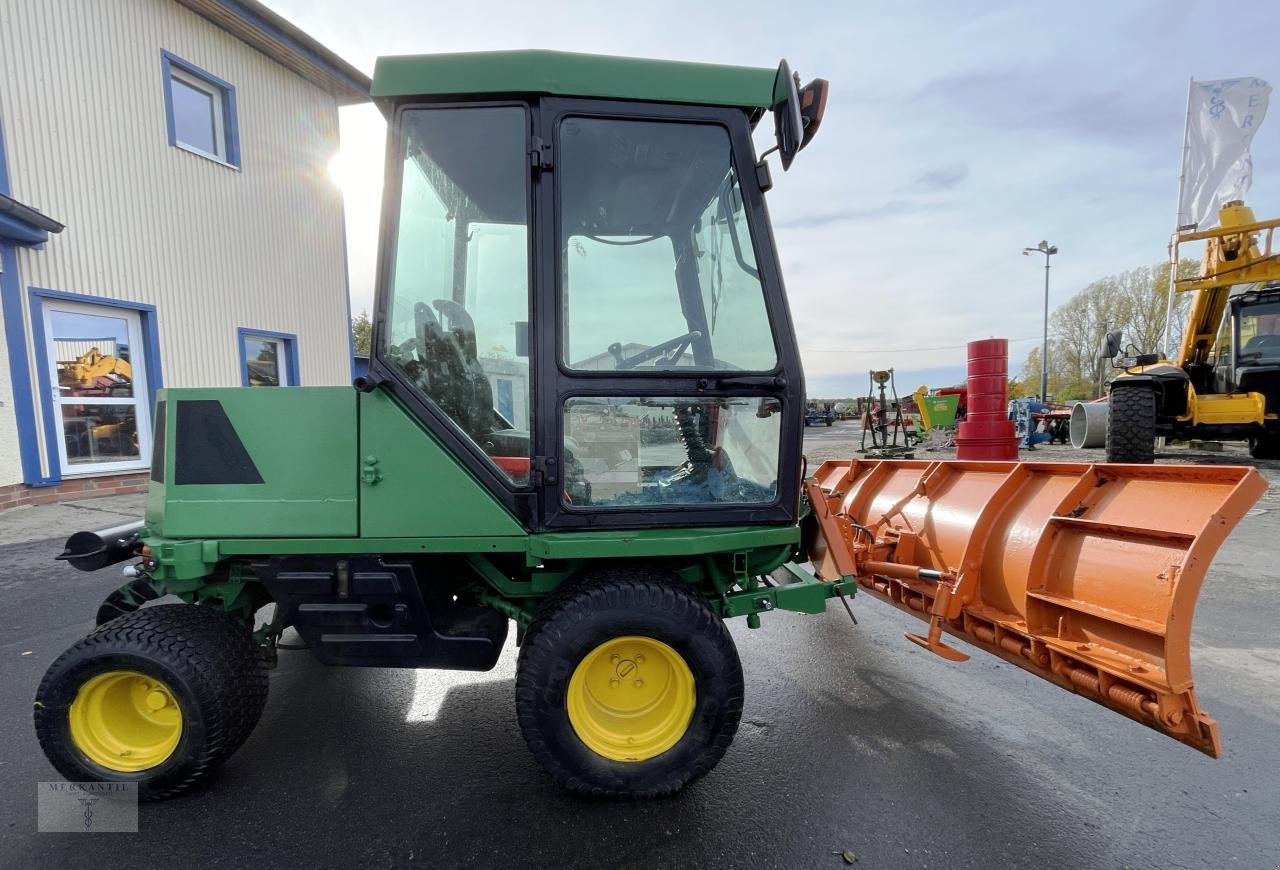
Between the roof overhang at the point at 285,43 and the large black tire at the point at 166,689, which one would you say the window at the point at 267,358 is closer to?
the roof overhang at the point at 285,43

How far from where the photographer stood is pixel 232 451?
6.95 feet

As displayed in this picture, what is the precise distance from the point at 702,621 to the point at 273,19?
10.5m

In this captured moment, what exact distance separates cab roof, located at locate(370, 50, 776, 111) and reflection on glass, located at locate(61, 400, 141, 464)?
7051 millimetres

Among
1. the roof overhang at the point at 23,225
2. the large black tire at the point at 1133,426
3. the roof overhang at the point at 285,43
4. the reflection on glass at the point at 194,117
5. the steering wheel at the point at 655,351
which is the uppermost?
the roof overhang at the point at 285,43

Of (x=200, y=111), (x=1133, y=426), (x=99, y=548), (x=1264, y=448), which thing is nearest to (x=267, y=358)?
(x=200, y=111)

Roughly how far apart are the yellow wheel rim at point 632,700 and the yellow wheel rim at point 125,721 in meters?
1.48

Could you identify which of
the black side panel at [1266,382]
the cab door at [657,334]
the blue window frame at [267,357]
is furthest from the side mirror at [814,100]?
the black side panel at [1266,382]

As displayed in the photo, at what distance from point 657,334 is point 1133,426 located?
26.2ft

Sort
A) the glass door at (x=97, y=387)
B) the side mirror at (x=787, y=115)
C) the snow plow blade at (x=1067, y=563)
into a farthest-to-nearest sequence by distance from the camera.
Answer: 1. the glass door at (x=97, y=387)
2. the side mirror at (x=787, y=115)
3. the snow plow blade at (x=1067, y=563)

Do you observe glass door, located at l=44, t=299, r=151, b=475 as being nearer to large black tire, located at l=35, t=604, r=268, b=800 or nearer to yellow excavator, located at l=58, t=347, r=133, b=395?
yellow excavator, located at l=58, t=347, r=133, b=395

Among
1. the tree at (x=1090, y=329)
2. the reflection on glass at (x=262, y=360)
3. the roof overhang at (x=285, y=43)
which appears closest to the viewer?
the roof overhang at (x=285, y=43)

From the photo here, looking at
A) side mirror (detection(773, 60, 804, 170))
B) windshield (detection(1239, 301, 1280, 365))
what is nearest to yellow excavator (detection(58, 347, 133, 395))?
side mirror (detection(773, 60, 804, 170))

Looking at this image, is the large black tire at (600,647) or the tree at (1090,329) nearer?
the large black tire at (600,647)

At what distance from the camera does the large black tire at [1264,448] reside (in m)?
8.97
